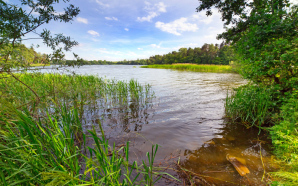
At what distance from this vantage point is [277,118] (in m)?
4.05

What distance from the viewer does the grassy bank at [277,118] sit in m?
2.53

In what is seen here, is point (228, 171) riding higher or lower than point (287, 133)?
lower

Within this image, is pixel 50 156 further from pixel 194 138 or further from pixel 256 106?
pixel 256 106

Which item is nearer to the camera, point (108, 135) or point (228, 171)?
point (228, 171)

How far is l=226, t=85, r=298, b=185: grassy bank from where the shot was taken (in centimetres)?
253

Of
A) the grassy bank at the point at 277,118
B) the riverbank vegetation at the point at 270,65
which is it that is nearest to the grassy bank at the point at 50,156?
the grassy bank at the point at 277,118

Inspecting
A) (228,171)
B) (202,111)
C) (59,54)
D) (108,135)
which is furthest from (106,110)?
(228,171)

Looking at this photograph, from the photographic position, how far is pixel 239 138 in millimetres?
4137

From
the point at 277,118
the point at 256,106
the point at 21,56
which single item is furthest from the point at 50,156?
the point at 256,106

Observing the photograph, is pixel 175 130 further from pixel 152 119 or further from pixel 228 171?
pixel 228 171

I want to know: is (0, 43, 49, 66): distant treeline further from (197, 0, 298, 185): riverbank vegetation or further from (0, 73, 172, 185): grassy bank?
(197, 0, 298, 185): riverbank vegetation

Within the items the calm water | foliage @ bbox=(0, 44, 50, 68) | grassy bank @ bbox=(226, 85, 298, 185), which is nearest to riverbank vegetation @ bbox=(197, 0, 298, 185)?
grassy bank @ bbox=(226, 85, 298, 185)

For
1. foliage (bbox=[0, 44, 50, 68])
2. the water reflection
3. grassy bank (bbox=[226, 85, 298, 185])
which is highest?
foliage (bbox=[0, 44, 50, 68])

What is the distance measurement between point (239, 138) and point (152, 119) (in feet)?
10.6
